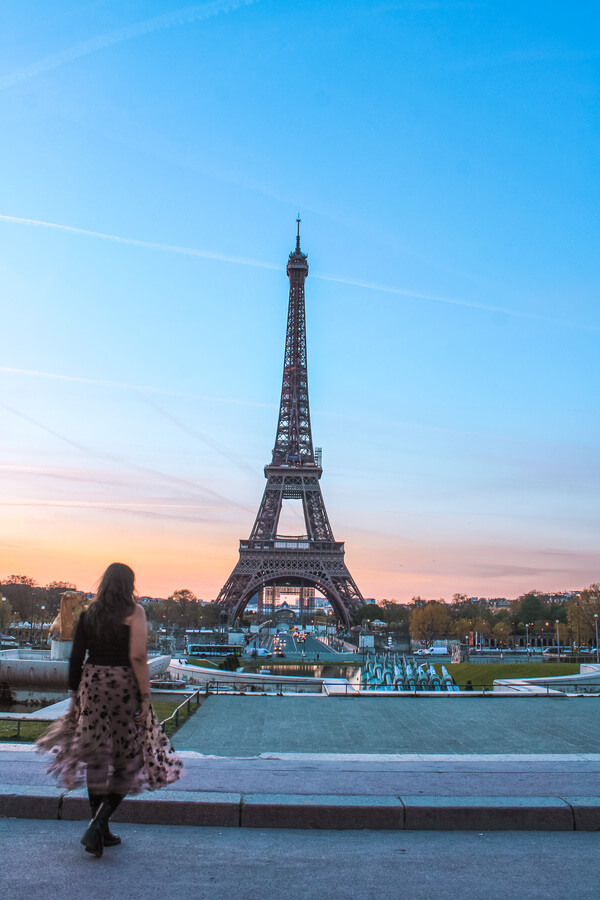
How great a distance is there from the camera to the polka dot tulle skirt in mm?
5648

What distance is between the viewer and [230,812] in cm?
667

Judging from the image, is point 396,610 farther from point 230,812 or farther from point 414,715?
point 230,812

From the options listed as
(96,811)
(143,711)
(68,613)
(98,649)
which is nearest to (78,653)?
(98,649)

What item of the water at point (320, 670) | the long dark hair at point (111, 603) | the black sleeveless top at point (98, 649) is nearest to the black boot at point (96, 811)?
the black sleeveless top at point (98, 649)

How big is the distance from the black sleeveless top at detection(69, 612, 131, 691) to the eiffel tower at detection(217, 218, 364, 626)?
296ft

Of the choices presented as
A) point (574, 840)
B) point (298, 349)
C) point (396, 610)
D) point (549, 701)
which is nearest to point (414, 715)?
point (549, 701)

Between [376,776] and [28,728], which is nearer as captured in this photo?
[376,776]

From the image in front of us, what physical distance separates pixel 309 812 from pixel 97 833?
1995 millimetres

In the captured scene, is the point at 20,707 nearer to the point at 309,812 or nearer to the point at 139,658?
the point at 309,812

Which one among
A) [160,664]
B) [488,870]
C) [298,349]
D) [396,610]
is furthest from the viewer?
[396,610]

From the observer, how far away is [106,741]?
5684mm

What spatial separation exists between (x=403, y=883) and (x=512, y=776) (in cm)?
336

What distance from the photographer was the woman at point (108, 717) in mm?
5645

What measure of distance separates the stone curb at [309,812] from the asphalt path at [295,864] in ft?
0.34
